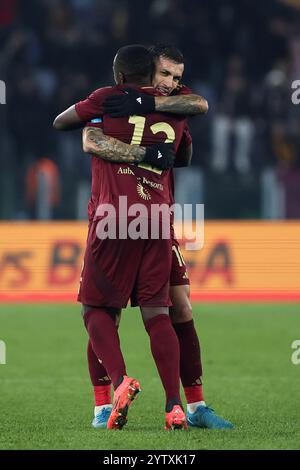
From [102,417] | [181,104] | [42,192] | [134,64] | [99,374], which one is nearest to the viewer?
[134,64]

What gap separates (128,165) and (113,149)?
0.12m

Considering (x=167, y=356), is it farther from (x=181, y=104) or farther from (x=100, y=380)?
(x=181, y=104)

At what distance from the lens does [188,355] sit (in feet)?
22.6

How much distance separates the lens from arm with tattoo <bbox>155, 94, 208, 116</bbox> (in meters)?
6.52

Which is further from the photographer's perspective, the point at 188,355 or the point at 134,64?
the point at 188,355

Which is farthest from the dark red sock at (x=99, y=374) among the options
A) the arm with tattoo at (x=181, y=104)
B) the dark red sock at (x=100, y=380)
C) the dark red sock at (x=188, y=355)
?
the arm with tattoo at (x=181, y=104)

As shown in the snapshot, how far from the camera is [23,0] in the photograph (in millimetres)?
21922

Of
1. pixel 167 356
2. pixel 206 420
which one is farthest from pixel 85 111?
pixel 206 420

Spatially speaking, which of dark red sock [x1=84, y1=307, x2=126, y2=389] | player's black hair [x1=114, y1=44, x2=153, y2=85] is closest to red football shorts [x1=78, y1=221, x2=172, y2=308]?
dark red sock [x1=84, y1=307, x2=126, y2=389]

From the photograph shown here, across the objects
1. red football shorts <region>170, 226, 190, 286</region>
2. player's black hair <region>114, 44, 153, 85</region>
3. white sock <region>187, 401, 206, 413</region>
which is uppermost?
player's black hair <region>114, 44, 153, 85</region>

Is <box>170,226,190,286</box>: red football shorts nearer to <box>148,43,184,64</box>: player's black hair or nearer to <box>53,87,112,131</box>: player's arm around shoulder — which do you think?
<box>53,87,112,131</box>: player's arm around shoulder

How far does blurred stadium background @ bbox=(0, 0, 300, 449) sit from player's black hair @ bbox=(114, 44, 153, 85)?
9.06 feet

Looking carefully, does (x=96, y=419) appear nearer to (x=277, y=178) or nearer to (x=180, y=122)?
(x=180, y=122)
